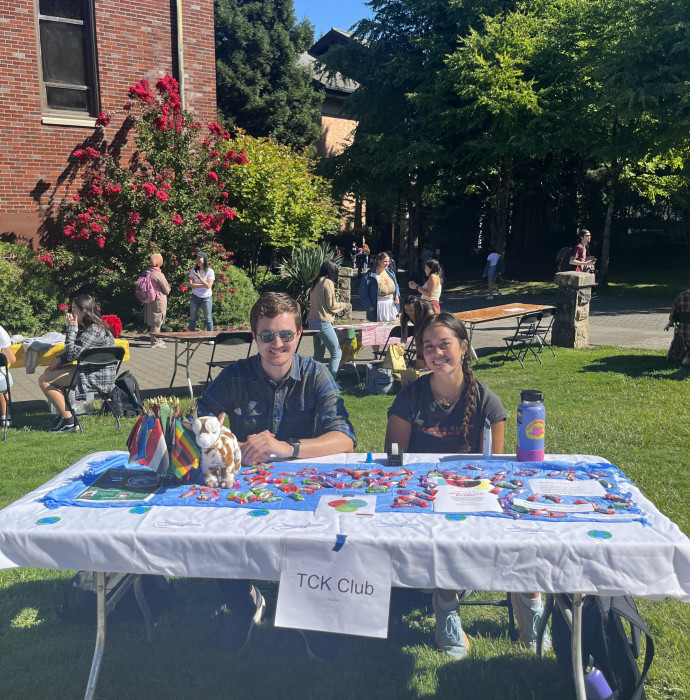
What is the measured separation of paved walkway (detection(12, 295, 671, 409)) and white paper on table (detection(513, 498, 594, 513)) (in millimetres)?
7600

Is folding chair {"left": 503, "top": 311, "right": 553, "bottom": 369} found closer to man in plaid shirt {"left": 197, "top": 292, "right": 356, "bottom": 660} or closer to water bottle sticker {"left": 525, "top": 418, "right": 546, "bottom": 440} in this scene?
man in plaid shirt {"left": 197, "top": 292, "right": 356, "bottom": 660}

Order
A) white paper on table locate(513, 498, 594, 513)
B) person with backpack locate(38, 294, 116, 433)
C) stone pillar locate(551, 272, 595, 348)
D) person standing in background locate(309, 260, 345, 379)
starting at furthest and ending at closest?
stone pillar locate(551, 272, 595, 348)
person standing in background locate(309, 260, 345, 379)
person with backpack locate(38, 294, 116, 433)
white paper on table locate(513, 498, 594, 513)

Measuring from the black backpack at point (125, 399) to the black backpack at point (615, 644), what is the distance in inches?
255

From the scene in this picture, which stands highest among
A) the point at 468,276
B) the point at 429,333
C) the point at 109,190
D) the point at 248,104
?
the point at 248,104

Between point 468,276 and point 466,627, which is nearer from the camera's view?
point 466,627

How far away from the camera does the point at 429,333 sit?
3.89 m

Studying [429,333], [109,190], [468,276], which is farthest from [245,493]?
[468,276]

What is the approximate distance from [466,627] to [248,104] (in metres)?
30.8

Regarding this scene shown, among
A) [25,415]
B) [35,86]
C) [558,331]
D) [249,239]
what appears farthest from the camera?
[249,239]

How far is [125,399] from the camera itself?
8.79 metres

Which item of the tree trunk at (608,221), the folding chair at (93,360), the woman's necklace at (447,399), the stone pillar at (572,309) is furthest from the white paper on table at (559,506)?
the tree trunk at (608,221)

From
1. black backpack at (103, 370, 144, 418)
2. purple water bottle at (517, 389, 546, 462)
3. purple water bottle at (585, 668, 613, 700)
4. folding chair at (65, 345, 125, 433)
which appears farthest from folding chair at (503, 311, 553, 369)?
purple water bottle at (585, 668, 613, 700)

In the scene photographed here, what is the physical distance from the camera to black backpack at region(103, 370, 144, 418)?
28.1 feet

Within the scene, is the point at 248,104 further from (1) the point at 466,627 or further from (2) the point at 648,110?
(1) the point at 466,627
